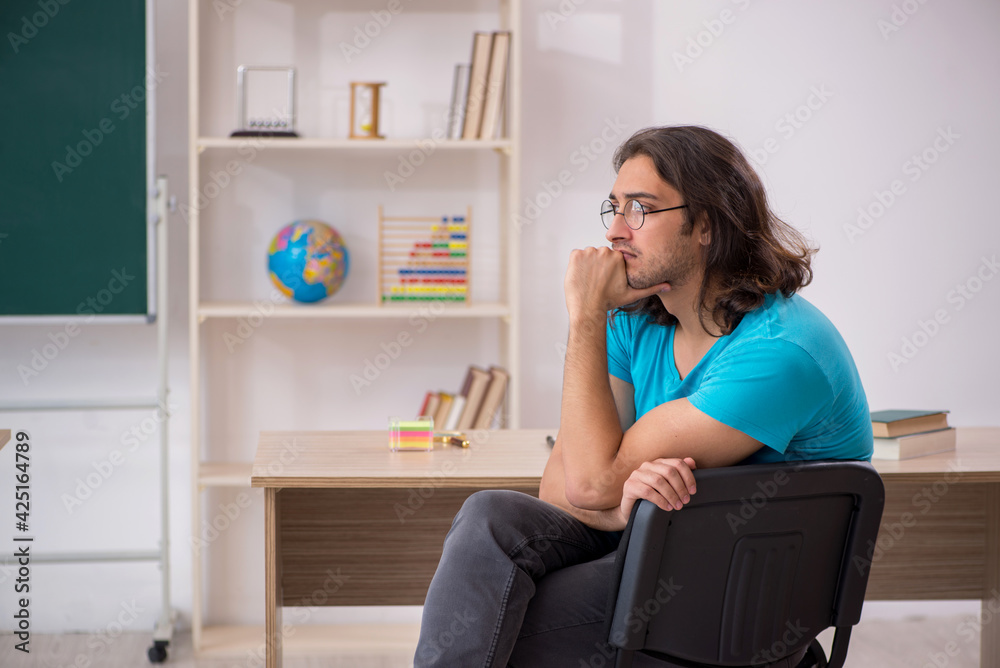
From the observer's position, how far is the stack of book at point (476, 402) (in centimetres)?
274

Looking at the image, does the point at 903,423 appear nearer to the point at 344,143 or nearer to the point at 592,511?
the point at 592,511

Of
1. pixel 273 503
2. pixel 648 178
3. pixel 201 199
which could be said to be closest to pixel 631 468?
pixel 648 178

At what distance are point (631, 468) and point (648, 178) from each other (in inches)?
19.0

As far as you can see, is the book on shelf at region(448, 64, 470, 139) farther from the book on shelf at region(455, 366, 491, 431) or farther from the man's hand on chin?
the man's hand on chin

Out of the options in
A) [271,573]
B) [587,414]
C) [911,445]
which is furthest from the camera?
[911,445]

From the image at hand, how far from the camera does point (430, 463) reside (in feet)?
A: 5.89

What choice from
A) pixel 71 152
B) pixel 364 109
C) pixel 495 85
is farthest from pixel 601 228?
pixel 71 152

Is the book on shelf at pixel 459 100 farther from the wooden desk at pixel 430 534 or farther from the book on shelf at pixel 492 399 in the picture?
the wooden desk at pixel 430 534

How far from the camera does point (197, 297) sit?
266 cm

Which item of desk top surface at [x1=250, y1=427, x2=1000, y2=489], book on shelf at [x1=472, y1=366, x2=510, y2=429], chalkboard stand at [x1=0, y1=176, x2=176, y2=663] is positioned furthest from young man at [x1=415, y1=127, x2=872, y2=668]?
chalkboard stand at [x1=0, y1=176, x2=176, y2=663]

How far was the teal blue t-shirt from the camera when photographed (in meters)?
1.31

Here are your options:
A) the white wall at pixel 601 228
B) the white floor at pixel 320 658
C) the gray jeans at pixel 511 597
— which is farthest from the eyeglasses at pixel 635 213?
the white floor at pixel 320 658

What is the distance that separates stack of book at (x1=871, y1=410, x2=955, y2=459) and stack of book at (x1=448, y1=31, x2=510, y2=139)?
1392 millimetres

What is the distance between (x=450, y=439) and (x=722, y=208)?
802 millimetres
